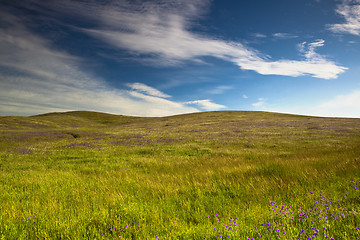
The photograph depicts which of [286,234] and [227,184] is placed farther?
[227,184]

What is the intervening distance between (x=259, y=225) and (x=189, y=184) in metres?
2.68

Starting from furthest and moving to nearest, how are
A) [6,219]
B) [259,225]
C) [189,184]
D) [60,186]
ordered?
[60,186], [189,184], [6,219], [259,225]

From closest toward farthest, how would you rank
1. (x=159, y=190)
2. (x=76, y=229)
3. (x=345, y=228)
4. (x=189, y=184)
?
(x=345, y=228) → (x=76, y=229) → (x=159, y=190) → (x=189, y=184)

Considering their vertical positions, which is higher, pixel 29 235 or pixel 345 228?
pixel 345 228

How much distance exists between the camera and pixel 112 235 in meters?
3.23

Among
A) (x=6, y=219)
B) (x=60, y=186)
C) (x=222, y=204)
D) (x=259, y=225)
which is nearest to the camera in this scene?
(x=259, y=225)

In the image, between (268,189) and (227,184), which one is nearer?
(268,189)

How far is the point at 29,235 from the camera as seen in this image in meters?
3.31

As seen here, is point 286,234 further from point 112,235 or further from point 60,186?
point 60,186

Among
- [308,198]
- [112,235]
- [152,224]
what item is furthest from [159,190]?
[308,198]

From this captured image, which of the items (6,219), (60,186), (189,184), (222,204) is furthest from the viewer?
(60,186)

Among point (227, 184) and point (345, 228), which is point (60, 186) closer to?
point (227, 184)

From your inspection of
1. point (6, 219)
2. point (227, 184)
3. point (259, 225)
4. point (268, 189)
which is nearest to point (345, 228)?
point (259, 225)

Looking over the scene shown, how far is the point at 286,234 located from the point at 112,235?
2.88 metres
